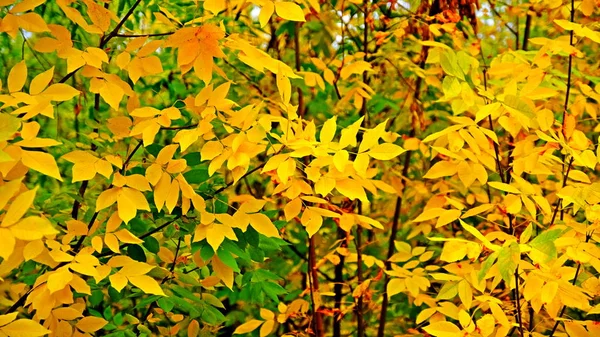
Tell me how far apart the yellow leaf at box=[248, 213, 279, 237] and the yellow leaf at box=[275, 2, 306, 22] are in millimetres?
419

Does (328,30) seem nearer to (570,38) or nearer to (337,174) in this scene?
(570,38)

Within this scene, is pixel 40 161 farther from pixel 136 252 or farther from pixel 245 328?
pixel 245 328

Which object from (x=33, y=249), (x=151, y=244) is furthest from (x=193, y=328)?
(x=33, y=249)

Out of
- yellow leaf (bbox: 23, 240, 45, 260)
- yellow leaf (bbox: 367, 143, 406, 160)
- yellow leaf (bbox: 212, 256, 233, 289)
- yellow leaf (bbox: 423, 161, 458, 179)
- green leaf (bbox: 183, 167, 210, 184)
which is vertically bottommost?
yellow leaf (bbox: 212, 256, 233, 289)

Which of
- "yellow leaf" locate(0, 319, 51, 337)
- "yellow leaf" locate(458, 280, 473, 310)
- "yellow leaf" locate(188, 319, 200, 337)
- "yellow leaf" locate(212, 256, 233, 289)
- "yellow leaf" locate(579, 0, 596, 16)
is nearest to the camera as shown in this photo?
"yellow leaf" locate(0, 319, 51, 337)

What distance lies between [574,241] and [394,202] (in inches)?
59.0

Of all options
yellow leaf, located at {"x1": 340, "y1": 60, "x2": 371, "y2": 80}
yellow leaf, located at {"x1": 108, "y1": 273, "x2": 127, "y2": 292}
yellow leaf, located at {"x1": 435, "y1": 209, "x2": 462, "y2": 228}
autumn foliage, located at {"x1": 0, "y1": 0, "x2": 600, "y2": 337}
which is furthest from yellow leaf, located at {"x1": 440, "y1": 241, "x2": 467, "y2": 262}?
yellow leaf, located at {"x1": 340, "y1": 60, "x2": 371, "y2": 80}

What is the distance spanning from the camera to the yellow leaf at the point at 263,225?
1.52m

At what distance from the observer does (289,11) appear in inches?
55.8

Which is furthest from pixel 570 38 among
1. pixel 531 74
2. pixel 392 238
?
pixel 392 238

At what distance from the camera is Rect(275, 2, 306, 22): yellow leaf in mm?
1396

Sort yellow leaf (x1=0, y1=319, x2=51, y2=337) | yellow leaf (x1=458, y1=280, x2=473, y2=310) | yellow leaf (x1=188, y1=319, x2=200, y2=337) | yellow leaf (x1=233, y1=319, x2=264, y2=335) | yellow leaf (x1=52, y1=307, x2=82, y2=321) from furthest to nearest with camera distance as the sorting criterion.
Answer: yellow leaf (x1=233, y1=319, x2=264, y2=335)
yellow leaf (x1=188, y1=319, x2=200, y2=337)
yellow leaf (x1=458, y1=280, x2=473, y2=310)
yellow leaf (x1=52, y1=307, x2=82, y2=321)
yellow leaf (x1=0, y1=319, x2=51, y2=337)

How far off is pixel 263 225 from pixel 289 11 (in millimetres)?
446

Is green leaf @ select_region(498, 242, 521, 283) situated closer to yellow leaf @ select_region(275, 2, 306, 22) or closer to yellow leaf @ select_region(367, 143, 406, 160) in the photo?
yellow leaf @ select_region(367, 143, 406, 160)
